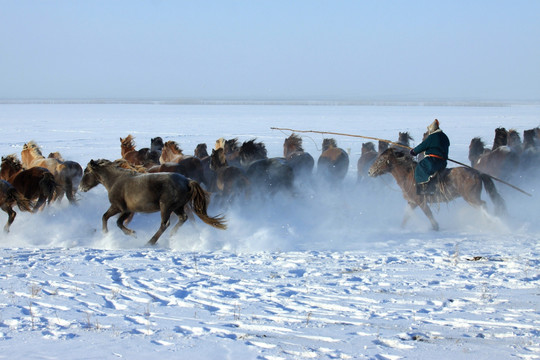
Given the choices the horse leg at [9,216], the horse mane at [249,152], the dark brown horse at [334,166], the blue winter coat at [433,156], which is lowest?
the horse leg at [9,216]

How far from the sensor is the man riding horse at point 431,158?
9.12 metres

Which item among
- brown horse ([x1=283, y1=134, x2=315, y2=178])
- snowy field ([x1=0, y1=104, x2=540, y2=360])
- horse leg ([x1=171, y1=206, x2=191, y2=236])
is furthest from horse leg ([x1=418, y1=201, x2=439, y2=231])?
brown horse ([x1=283, y1=134, x2=315, y2=178])

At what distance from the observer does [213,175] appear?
11.7 m

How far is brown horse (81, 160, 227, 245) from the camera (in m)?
8.38

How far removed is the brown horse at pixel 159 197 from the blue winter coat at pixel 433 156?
3405 mm

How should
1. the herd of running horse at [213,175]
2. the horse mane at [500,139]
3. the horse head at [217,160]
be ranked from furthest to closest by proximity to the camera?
1. the horse mane at [500,139]
2. the horse head at [217,160]
3. the herd of running horse at [213,175]

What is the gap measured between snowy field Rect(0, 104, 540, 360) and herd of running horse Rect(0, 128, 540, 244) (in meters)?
0.41

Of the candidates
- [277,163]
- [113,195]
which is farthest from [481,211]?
[113,195]

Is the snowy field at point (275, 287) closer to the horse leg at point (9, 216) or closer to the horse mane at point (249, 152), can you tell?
the horse leg at point (9, 216)

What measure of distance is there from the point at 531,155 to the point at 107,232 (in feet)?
33.3

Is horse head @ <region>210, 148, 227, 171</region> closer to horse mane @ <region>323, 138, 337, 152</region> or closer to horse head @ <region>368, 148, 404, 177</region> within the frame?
horse head @ <region>368, 148, 404, 177</region>

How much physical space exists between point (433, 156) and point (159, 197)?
14.6 ft

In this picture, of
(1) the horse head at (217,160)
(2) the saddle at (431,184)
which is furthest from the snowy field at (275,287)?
(1) the horse head at (217,160)

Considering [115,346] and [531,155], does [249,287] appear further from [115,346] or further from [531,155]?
[531,155]
